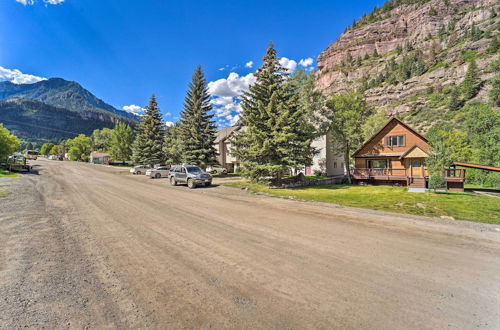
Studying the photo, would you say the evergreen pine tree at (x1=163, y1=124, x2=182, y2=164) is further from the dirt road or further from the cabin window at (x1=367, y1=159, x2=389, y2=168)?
the cabin window at (x1=367, y1=159, x2=389, y2=168)

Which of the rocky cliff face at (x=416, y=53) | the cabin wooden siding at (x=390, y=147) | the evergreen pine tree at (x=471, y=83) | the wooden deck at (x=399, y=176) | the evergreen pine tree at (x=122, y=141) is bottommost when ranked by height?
the wooden deck at (x=399, y=176)

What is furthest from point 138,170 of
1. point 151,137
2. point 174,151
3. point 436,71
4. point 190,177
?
point 436,71

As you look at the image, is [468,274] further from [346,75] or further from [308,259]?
[346,75]

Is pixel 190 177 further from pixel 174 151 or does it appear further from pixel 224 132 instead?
pixel 224 132

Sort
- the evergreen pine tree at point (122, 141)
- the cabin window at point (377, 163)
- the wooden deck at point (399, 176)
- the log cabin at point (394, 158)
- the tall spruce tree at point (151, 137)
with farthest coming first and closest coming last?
the evergreen pine tree at point (122, 141) → the tall spruce tree at point (151, 137) → the cabin window at point (377, 163) → the log cabin at point (394, 158) → the wooden deck at point (399, 176)

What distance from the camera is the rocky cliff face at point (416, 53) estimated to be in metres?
103

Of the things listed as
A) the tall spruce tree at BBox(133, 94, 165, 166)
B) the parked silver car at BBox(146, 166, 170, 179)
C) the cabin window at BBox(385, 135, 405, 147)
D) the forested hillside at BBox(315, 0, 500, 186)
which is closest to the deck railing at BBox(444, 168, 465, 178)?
the forested hillside at BBox(315, 0, 500, 186)

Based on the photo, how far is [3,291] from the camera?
3.71 meters

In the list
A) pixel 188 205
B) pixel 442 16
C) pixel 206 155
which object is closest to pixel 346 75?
pixel 442 16

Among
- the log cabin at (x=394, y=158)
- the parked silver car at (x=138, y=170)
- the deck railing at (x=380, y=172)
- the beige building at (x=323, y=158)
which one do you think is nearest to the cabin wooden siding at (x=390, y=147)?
the log cabin at (x=394, y=158)

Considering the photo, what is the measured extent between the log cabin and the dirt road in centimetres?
1902

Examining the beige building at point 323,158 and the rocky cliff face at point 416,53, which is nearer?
the beige building at point 323,158

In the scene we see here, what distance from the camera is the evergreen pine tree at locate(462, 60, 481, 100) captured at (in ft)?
273

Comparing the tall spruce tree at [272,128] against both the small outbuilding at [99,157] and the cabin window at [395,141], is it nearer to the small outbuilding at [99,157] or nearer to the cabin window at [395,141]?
the cabin window at [395,141]
